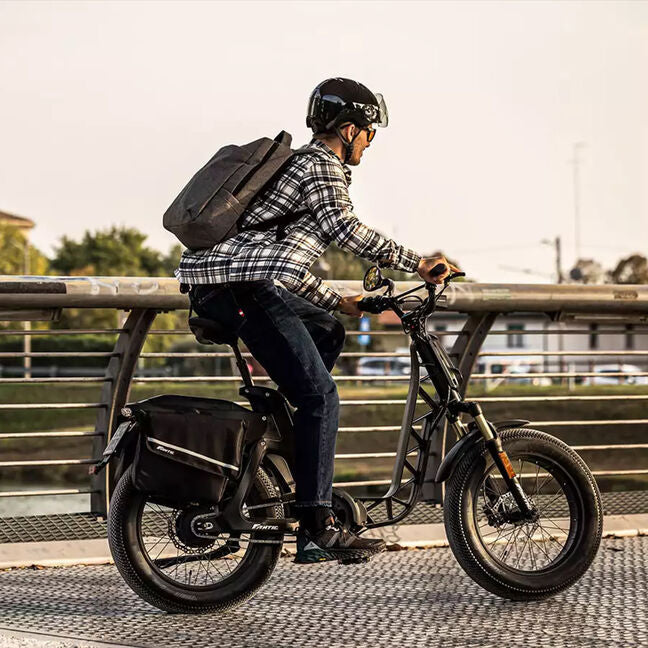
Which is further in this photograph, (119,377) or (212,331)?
(119,377)

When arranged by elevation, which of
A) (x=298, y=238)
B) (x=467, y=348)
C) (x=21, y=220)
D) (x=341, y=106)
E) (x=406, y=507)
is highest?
(x=21, y=220)

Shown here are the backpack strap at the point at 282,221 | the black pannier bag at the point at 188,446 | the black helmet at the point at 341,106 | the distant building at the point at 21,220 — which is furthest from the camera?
the distant building at the point at 21,220

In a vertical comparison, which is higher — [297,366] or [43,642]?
[297,366]

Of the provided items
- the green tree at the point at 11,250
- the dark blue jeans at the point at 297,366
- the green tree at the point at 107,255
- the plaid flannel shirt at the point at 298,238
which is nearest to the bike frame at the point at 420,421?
the dark blue jeans at the point at 297,366

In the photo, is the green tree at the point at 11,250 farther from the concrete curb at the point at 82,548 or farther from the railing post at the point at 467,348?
the concrete curb at the point at 82,548

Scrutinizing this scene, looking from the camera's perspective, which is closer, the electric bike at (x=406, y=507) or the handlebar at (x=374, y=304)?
the electric bike at (x=406, y=507)

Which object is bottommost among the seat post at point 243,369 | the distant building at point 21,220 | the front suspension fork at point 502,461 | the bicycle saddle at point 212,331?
the front suspension fork at point 502,461

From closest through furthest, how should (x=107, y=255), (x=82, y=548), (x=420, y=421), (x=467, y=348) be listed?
(x=420, y=421) → (x=82, y=548) → (x=467, y=348) → (x=107, y=255)

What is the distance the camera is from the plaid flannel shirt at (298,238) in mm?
4512

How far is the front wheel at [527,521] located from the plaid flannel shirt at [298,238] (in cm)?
83

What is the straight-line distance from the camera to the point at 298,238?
15.2 feet

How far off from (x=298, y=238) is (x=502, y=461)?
1.15 meters

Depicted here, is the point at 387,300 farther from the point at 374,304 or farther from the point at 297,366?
the point at 297,366

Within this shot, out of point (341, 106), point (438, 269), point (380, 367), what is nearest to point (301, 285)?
point (438, 269)
